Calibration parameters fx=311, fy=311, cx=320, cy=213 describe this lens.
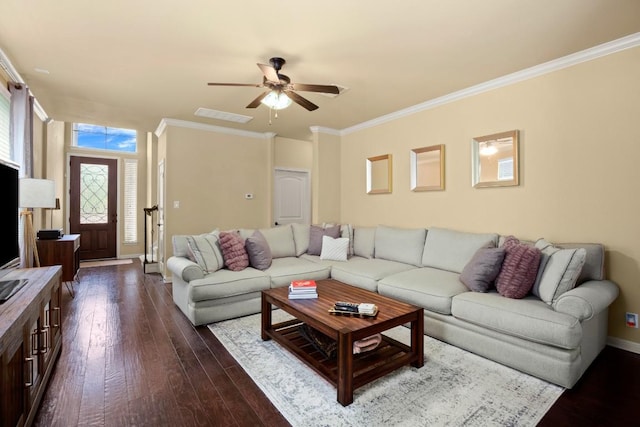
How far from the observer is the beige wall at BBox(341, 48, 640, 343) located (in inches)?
104

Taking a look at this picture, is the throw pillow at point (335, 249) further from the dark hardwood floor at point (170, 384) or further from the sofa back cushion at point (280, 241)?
the dark hardwood floor at point (170, 384)

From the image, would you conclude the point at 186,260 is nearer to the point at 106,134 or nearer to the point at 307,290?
the point at 307,290

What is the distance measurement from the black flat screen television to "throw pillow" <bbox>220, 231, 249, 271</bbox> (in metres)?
1.73

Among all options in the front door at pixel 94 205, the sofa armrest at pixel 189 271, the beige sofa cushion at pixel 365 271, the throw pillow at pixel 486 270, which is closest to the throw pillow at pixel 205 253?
the sofa armrest at pixel 189 271

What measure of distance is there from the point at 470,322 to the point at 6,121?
476 cm

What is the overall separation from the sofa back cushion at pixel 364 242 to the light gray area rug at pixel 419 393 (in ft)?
6.31

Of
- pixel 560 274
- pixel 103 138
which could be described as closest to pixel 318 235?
pixel 560 274

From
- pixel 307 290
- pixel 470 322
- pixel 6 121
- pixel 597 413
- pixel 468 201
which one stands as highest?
pixel 6 121

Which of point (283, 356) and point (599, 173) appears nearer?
point (283, 356)

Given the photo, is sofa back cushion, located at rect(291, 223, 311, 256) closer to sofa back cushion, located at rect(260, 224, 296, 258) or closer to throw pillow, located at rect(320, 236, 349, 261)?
sofa back cushion, located at rect(260, 224, 296, 258)

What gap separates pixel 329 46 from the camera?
269 cm

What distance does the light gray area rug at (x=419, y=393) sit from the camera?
1778 millimetres

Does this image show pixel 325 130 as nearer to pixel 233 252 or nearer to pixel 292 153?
pixel 292 153

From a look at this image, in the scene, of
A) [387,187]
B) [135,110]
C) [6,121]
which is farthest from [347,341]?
[135,110]
